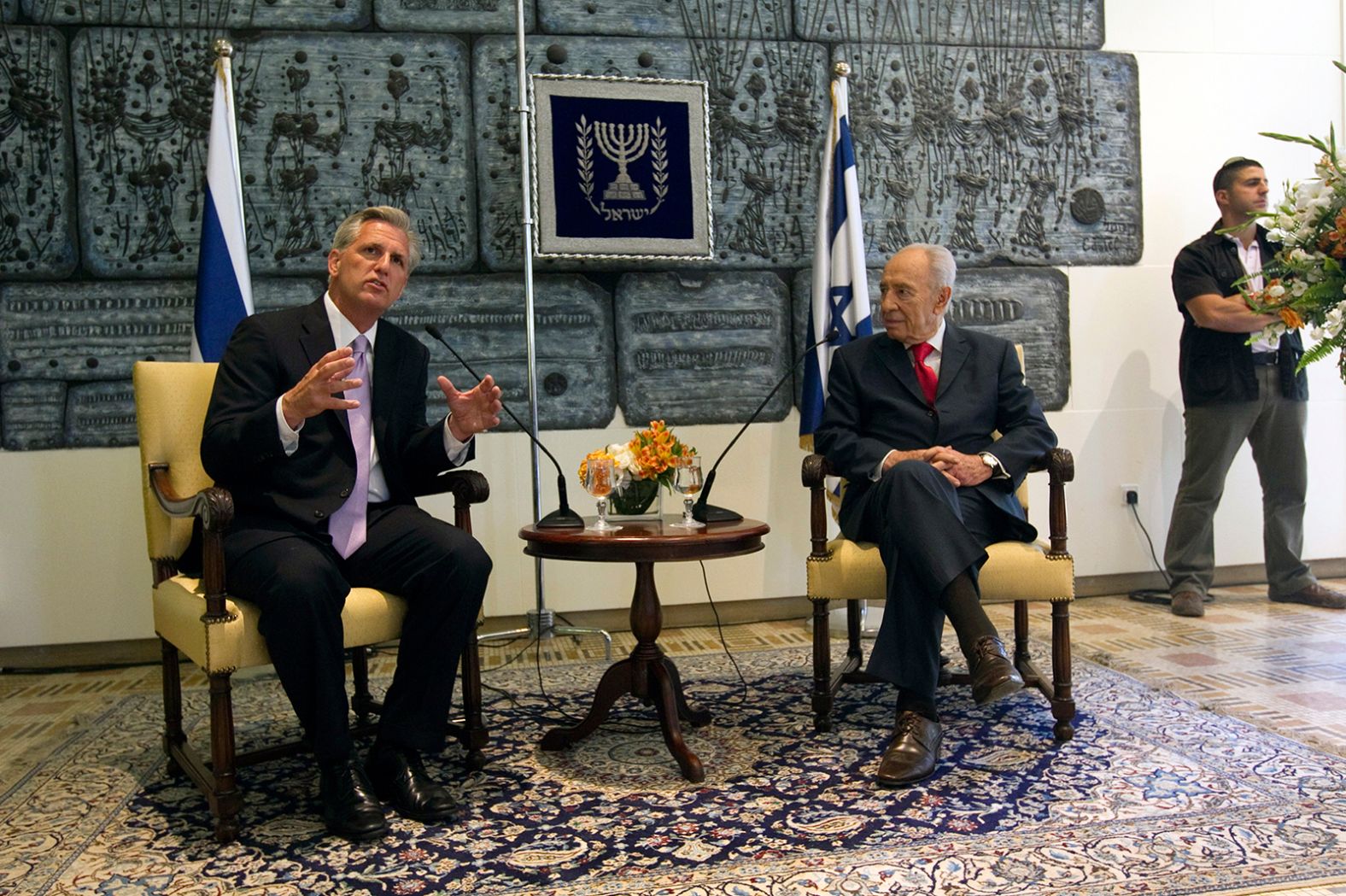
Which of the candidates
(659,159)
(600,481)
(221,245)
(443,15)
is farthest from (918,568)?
(443,15)

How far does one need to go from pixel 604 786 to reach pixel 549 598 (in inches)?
70.7

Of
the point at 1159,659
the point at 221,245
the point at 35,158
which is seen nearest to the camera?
the point at 1159,659

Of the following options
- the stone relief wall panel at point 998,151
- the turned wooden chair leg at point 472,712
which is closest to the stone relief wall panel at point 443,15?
the stone relief wall panel at point 998,151

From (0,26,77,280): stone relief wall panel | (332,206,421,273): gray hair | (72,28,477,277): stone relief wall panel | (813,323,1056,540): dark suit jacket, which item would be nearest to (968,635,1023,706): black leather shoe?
(813,323,1056,540): dark suit jacket

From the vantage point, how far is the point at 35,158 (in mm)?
3824

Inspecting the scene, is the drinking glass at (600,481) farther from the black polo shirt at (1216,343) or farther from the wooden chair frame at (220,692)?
the black polo shirt at (1216,343)

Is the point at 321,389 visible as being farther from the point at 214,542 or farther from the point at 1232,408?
the point at 1232,408

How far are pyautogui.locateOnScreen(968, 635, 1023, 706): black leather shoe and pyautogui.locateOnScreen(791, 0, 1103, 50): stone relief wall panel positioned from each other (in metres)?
2.81

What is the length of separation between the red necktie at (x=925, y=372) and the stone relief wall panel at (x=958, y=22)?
73.5 inches

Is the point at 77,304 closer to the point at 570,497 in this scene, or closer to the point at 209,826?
the point at 570,497

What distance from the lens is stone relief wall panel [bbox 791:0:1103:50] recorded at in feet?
14.2

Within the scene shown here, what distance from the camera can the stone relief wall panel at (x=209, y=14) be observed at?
3834 millimetres

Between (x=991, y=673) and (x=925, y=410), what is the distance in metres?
0.83

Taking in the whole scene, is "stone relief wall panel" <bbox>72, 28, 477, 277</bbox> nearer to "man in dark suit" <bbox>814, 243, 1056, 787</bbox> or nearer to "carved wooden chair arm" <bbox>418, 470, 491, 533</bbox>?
"carved wooden chair arm" <bbox>418, 470, 491, 533</bbox>
